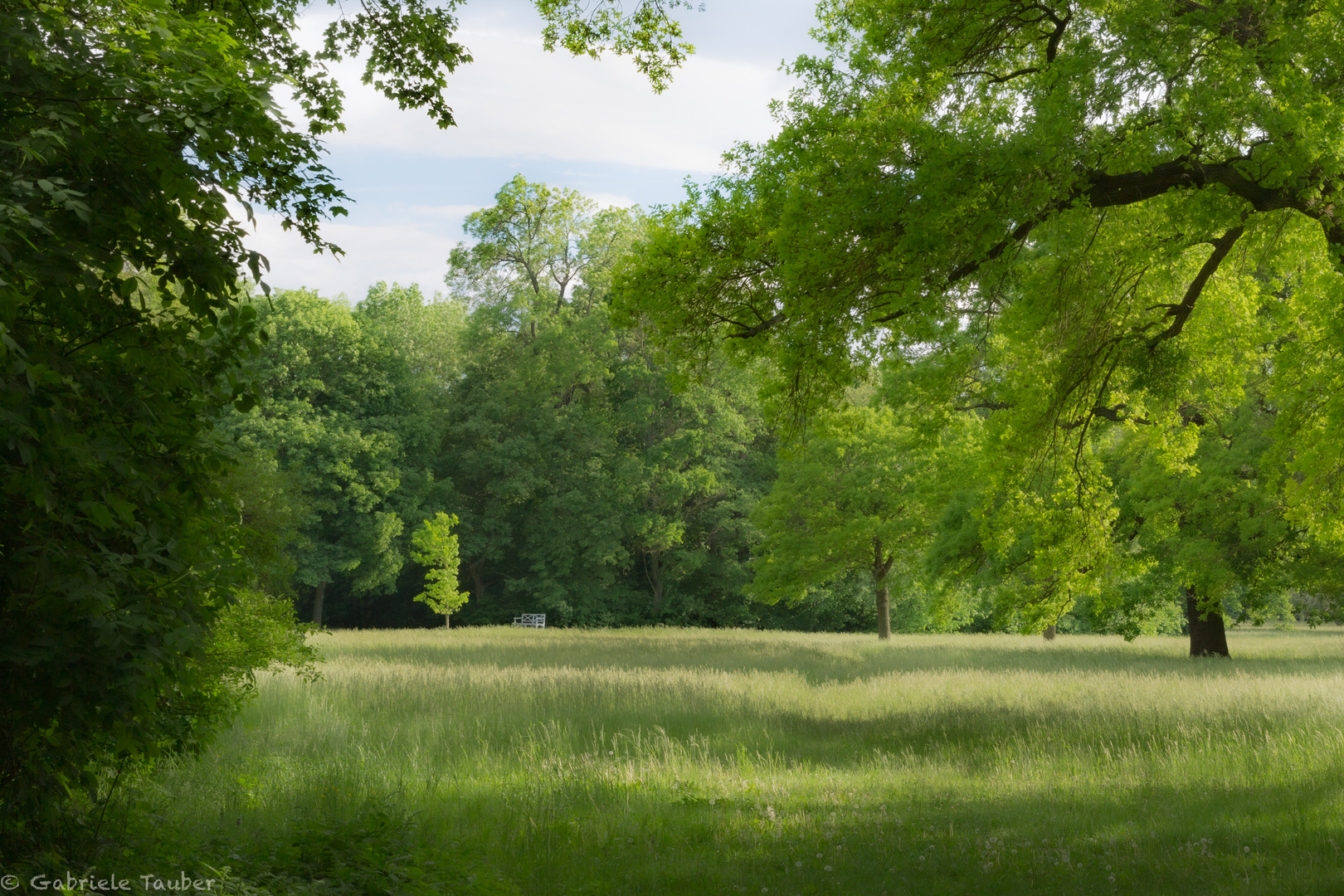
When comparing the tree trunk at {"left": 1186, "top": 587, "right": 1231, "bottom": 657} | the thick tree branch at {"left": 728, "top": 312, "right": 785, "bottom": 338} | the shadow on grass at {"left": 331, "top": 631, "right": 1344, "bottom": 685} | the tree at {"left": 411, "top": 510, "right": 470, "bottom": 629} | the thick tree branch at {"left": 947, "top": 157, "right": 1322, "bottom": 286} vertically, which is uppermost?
the thick tree branch at {"left": 947, "top": 157, "right": 1322, "bottom": 286}

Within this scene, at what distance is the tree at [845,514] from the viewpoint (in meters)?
29.8

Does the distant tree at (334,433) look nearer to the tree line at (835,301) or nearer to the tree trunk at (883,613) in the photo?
the tree line at (835,301)

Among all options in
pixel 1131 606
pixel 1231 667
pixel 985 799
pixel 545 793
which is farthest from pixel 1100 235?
pixel 1231 667

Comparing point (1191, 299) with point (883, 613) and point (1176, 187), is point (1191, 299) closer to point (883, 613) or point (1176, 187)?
point (1176, 187)

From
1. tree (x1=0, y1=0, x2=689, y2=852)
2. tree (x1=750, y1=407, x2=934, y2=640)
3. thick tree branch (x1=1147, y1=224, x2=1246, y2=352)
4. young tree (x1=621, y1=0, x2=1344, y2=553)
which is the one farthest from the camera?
tree (x1=750, y1=407, x2=934, y2=640)

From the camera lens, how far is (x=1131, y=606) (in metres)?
19.2

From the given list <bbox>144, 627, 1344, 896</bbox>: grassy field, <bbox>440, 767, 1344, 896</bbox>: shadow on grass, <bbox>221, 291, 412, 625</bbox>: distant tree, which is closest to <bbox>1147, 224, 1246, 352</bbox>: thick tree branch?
<bbox>144, 627, 1344, 896</bbox>: grassy field

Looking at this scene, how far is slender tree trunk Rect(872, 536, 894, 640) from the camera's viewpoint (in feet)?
102

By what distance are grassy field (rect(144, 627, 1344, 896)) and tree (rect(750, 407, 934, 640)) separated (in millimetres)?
12670

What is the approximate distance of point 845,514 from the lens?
1222 inches

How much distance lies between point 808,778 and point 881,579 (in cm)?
2351

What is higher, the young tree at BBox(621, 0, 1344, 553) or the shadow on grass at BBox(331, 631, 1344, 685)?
the young tree at BBox(621, 0, 1344, 553)

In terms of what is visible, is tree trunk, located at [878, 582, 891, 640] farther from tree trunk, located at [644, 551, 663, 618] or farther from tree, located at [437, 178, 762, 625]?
tree trunk, located at [644, 551, 663, 618]

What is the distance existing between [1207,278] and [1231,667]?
12418 millimetres
